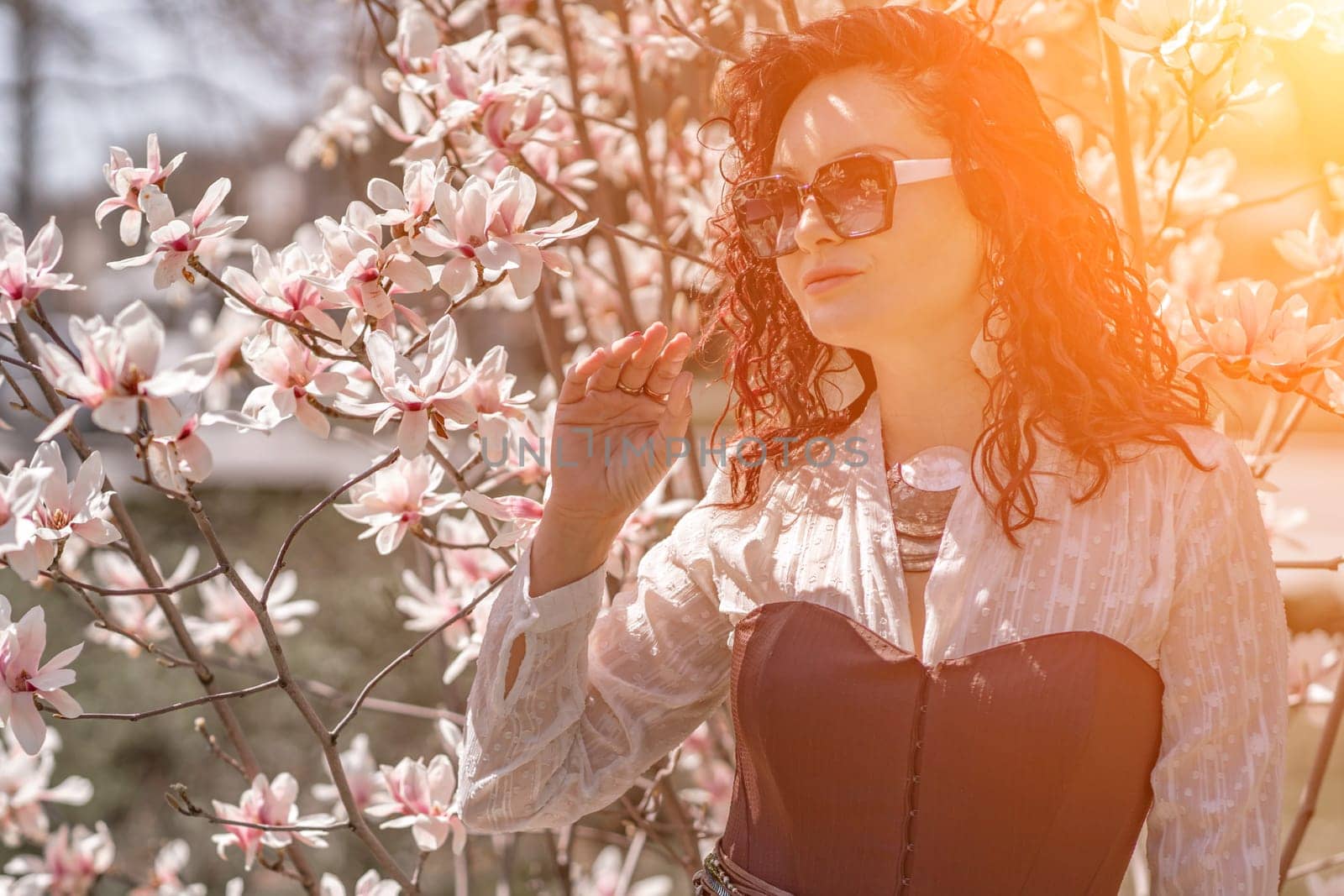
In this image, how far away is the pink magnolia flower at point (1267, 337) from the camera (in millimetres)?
1206

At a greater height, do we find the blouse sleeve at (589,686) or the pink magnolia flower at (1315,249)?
the pink magnolia flower at (1315,249)

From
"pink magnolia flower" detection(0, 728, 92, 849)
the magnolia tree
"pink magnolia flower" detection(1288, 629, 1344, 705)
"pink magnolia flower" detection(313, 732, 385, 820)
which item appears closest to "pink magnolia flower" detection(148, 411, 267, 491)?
the magnolia tree

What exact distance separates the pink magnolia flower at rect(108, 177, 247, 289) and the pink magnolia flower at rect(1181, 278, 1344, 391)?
957 mm

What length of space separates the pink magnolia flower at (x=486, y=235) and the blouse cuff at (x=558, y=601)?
27 cm

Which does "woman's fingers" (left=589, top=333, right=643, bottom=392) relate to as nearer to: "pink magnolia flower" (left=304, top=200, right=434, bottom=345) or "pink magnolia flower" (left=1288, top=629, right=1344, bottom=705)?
"pink magnolia flower" (left=304, top=200, right=434, bottom=345)

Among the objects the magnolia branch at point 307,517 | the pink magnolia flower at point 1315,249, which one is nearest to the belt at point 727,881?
the magnolia branch at point 307,517

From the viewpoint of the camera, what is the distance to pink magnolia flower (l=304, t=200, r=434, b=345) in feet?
3.57

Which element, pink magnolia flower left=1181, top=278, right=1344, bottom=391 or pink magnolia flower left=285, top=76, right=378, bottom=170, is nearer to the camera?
pink magnolia flower left=1181, top=278, right=1344, bottom=391

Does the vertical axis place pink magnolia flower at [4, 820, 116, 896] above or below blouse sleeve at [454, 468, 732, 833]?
below

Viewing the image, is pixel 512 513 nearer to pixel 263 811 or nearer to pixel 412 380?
pixel 412 380

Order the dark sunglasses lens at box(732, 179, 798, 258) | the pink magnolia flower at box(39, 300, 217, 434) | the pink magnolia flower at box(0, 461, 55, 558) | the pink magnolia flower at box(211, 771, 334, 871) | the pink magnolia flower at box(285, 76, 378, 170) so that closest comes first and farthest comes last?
the pink magnolia flower at box(39, 300, 217, 434), the pink magnolia flower at box(0, 461, 55, 558), the dark sunglasses lens at box(732, 179, 798, 258), the pink magnolia flower at box(211, 771, 334, 871), the pink magnolia flower at box(285, 76, 378, 170)

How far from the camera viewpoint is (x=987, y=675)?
104 cm

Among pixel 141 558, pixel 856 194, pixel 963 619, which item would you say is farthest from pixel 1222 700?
pixel 141 558

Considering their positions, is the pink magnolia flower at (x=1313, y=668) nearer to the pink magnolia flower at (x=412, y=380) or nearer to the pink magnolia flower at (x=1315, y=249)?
the pink magnolia flower at (x=1315, y=249)
